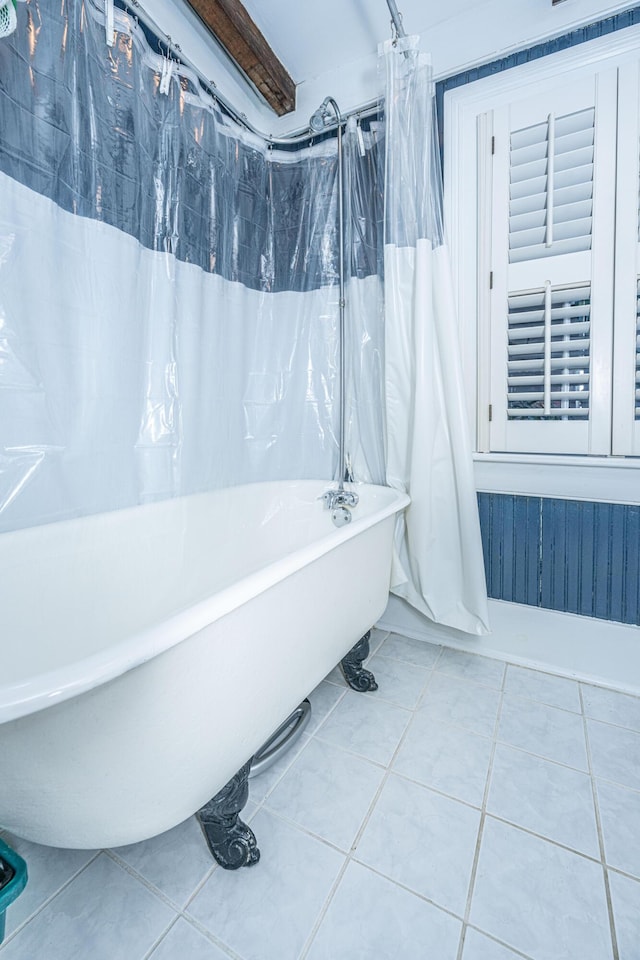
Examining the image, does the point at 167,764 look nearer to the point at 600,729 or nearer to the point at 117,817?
the point at 117,817

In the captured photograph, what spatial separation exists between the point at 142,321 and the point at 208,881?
1295mm

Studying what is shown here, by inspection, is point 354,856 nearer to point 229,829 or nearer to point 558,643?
point 229,829

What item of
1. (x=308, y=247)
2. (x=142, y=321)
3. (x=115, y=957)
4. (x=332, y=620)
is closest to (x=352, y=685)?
(x=332, y=620)

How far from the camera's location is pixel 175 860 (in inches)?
33.5

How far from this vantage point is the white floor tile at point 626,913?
0.70 metres

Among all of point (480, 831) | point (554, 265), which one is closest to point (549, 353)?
point (554, 265)

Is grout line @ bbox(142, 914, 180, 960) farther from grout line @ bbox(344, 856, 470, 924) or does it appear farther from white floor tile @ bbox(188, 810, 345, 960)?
grout line @ bbox(344, 856, 470, 924)

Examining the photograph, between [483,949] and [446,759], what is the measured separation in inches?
15.8

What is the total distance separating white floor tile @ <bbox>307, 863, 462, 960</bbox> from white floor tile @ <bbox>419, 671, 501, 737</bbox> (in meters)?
0.50

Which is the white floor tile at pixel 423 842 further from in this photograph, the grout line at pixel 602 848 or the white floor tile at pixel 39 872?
the white floor tile at pixel 39 872

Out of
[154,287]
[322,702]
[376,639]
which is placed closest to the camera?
[154,287]

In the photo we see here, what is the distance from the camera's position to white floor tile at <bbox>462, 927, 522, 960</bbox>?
27.0 inches

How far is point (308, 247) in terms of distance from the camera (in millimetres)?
1615

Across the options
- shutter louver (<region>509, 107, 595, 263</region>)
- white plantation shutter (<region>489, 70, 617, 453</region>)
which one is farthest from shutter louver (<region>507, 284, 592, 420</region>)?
shutter louver (<region>509, 107, 595, 263</region>)
